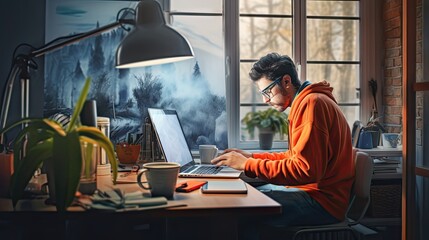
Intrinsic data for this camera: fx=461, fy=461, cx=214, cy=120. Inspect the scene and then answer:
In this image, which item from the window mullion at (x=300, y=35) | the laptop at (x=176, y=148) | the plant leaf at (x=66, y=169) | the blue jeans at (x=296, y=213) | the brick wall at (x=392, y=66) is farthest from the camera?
the window mullion at (x=300, y=35)

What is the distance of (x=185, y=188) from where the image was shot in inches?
63.2

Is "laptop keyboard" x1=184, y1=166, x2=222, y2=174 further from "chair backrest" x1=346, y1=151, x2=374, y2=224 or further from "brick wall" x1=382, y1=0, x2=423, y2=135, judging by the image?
"brick wall" x1=382, y1=0, x2=423, y2=135

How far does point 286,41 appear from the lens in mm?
3184

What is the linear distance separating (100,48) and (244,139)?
1116mm

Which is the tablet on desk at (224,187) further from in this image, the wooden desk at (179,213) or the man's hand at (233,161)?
the man's hand at (233,161)

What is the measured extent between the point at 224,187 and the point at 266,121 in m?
1.52

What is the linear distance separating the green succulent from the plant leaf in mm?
2014

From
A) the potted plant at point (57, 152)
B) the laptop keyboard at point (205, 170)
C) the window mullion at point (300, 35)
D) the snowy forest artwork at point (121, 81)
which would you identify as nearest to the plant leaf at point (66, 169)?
the potted plant at point (57, 152)

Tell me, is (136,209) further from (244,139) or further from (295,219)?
(244,139)

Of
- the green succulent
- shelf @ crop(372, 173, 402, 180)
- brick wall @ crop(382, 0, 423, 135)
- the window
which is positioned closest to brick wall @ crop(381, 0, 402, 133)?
brick wall @ crop(382, 0, 423, 135)

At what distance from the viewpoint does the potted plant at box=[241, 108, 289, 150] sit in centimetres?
305

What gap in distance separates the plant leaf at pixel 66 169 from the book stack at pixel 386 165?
2.13m

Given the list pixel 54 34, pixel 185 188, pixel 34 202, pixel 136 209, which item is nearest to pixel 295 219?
pixel 185 188

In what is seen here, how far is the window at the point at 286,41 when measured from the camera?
10.2ft
